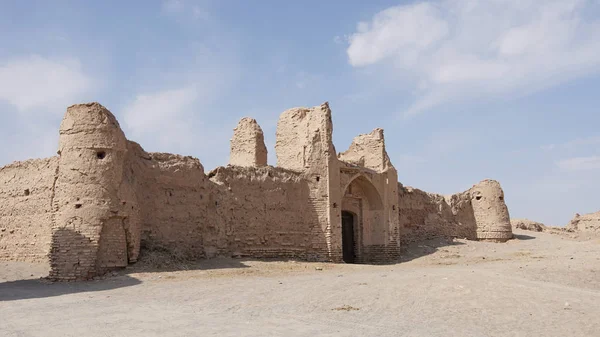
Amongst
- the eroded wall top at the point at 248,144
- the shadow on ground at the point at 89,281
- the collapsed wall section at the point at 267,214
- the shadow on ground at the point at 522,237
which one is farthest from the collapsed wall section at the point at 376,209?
the shadow on ground at the point at 522,237

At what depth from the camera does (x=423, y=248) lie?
2556 cm

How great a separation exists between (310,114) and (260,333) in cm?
1529

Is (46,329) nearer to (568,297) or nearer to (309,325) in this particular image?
(309,325)

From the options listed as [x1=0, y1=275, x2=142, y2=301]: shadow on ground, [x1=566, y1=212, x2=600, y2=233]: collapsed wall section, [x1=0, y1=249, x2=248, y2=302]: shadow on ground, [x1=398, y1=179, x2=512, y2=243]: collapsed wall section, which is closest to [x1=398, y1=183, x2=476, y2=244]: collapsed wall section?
[x1=398, y1=179, x2=512, y2=243]: collapsed wall section

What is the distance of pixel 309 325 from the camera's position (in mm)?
8125

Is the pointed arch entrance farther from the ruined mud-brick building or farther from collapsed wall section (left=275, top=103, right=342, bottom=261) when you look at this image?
collapsed wall section (left=275, top=103, right=342, bottom=261)

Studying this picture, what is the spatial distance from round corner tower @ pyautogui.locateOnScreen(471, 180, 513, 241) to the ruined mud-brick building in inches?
127

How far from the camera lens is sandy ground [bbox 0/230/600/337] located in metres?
8.00

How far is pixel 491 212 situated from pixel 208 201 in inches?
697

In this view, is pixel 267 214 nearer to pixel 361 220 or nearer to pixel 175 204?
pixel 175 204

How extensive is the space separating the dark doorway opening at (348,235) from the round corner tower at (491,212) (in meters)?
9.07

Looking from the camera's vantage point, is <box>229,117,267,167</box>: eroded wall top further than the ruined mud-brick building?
Yes

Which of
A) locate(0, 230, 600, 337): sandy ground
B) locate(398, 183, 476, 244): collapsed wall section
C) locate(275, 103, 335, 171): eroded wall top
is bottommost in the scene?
locate(0, 230, 600, 337): sandy ground

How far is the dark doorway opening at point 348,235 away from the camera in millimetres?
24516
